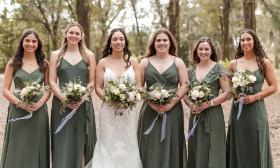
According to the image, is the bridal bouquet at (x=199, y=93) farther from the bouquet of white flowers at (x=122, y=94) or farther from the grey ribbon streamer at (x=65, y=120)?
the grey ribbon streamer at (x=65, y=120)

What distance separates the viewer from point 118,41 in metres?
6.86

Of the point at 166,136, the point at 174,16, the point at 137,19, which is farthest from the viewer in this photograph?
the point at 137,19

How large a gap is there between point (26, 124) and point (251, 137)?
141 inches

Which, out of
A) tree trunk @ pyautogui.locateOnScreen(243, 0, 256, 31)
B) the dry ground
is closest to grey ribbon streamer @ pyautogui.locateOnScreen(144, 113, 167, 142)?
the dry ground

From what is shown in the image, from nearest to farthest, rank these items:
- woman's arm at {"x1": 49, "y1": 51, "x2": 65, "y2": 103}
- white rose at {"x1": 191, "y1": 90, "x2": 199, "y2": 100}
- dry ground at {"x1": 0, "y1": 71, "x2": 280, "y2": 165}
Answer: white rose at {"x1": 191, "y1": 90, "x2": 199, "y2": 100}, woman's arm at {"x1": 49, "y1": 51, "x2": 65, "y2": 103}, dry ground at {"x1": 0, "y1": 71, "x2": 280, "y2": 165}

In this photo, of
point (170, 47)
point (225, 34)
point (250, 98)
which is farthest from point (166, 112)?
point (225, 34)

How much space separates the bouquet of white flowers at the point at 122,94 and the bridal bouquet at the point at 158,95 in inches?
6.2

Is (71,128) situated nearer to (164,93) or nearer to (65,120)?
(65,120)

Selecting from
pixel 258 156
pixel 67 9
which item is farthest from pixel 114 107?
pixel 67 9

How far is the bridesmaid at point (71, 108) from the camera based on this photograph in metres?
6.80

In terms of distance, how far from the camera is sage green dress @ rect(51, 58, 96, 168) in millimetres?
6809

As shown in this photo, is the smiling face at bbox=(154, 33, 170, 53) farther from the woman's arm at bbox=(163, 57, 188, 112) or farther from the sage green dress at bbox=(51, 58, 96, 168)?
the sage green dress at bbox=(51, 58, 96, 168)

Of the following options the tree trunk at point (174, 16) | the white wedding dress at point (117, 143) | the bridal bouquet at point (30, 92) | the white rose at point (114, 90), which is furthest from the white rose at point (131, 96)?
the tree trunk at point (174, 16)

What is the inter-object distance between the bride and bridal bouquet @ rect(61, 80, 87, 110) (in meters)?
0.53
